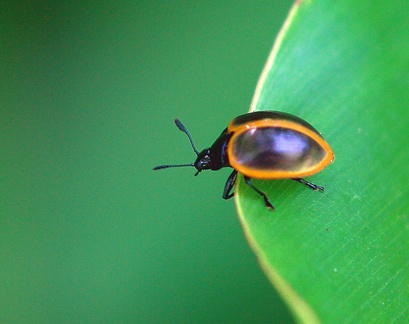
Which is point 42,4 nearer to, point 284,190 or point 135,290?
point 135,290

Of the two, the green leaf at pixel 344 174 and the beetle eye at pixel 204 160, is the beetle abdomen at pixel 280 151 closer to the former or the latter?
the green leaf at pixel 344 174

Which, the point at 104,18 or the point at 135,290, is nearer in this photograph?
the point at 135,290

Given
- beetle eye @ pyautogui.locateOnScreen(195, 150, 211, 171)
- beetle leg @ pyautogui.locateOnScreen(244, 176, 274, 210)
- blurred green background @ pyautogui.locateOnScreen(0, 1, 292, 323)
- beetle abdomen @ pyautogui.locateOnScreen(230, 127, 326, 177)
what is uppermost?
beetle abdomen @ pyautogui.locateOnScreen(230, 127, 326, 177)

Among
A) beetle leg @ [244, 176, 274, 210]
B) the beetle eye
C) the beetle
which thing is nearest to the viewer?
beetle leg @ [244, 176, 274, 210]

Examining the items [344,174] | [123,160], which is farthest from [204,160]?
[123,160]

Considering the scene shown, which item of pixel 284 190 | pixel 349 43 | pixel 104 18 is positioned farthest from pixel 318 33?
pixel 104 18

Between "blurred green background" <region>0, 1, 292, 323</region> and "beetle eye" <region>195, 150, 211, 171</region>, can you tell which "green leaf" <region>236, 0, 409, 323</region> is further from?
"blurred green background" <region>0, 1, 292, 323</region>

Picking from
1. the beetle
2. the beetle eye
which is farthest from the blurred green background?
the beetle

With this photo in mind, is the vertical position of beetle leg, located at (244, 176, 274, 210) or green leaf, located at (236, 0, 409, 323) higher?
green leaf, located at (236, 0, 409, 323)
